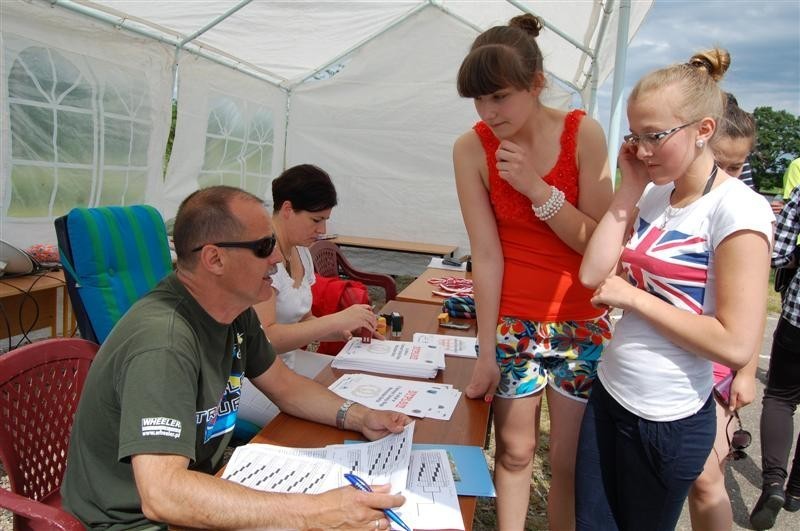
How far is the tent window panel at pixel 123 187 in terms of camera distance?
481cm

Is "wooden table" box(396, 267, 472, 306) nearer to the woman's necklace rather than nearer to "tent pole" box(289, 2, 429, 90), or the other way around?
the woman's necklace

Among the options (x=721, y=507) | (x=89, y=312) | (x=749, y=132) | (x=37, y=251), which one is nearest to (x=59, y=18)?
(x=37, y=251)

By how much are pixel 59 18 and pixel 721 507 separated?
4.88 m

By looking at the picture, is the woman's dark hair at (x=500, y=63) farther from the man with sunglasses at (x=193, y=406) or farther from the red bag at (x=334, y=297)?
the red bag at (x=334, y=297)

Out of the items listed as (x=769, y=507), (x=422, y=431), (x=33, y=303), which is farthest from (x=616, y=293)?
(x=33, y=303)

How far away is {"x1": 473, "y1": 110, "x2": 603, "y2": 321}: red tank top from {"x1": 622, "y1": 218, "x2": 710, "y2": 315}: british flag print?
23cm

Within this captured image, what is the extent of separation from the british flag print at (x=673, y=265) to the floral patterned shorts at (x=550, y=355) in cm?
27

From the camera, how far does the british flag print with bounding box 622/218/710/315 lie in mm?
1181

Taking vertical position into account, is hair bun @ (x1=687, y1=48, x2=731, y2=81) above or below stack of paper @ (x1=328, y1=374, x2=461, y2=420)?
above

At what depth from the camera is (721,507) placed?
155cm

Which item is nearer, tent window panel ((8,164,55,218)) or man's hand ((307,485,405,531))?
man's hand ((307,485,405,531))

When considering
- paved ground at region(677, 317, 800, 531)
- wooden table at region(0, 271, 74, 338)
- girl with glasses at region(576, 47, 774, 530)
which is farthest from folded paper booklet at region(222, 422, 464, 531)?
wooden table at region(0, 271, 74, 338)

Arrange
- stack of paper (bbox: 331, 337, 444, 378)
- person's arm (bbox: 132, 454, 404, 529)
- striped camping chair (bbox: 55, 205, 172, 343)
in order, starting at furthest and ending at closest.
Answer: striped camping chair (bbox: 55, 205, 172, 343) < stack of paper (bbox: 331, 337, 444, 378) < person's arm (bbox: 132, 454, 404, 529)

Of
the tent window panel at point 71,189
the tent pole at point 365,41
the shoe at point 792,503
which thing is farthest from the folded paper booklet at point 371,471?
the tent pole at point 365,41
